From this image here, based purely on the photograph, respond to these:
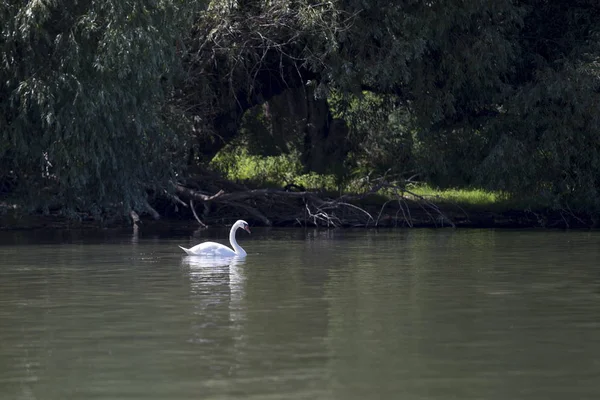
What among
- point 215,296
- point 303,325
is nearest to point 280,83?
point 215,296

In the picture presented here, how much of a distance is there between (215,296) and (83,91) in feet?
31.5

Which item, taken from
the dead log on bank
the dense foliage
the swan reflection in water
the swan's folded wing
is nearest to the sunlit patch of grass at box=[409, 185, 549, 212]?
the dense foliage

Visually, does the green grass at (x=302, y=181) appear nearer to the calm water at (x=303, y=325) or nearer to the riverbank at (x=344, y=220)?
the riverbank at (x=344, y=220)

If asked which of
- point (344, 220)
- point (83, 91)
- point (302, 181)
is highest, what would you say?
point (83, 91)

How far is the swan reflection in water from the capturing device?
12320mm

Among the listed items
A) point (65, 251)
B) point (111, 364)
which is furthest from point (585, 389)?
point (65, 251)

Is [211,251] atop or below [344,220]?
below

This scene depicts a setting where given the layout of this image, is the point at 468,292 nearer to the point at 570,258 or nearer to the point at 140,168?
the point at 570,258

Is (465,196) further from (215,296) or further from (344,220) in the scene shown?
(215,296)

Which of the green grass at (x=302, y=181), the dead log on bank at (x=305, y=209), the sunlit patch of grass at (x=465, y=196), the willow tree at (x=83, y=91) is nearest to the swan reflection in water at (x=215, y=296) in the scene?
the willow tree at (x=83, y=91)

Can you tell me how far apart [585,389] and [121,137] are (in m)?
17.7

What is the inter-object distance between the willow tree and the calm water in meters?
2.91

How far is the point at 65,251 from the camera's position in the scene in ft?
77.5

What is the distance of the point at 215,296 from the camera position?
51.2 feet
